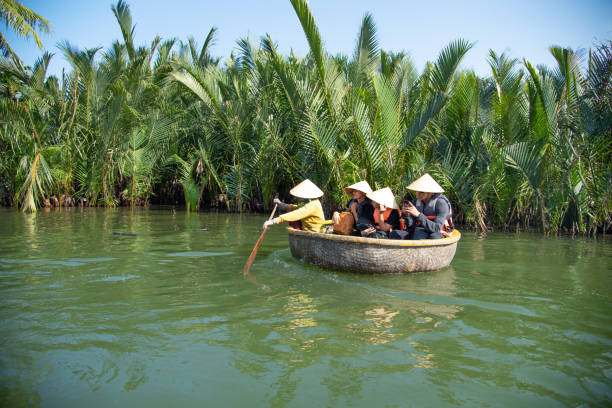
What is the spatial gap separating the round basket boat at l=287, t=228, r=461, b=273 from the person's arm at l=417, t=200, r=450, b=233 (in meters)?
0.22

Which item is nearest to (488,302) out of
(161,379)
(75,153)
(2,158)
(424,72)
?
(161,379)

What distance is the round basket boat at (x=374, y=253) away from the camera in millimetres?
5719

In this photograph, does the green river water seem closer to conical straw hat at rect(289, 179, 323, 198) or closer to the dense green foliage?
conical straw hat at rect(289, 179, 323, 198)

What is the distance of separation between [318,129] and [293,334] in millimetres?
7192

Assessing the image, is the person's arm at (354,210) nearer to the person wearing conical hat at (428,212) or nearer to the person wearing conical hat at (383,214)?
the person wearing conical hat at (383,214)

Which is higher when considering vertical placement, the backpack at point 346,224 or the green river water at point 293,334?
the backpack at point 346,224

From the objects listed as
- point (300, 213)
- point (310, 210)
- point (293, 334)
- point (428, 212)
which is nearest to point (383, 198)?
point (428, 212)

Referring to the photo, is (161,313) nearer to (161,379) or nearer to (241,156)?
(161,379)

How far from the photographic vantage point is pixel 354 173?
34.0ft

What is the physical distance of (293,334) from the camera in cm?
372

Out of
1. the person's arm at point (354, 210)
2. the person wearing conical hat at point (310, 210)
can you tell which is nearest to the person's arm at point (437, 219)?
the person's arm at point (354, 210)

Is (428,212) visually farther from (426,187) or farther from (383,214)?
(383,214)

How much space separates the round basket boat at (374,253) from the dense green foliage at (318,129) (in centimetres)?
418

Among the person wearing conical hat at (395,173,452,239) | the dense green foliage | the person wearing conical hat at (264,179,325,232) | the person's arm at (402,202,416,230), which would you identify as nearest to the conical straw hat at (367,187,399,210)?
the person wearing conical hat at (395,173,452,239)
